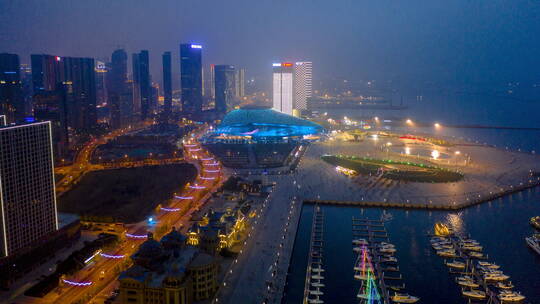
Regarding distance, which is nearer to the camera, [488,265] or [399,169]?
[488,265]

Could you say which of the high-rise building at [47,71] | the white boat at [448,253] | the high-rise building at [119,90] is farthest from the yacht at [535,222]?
the high-rise building at [47,71]

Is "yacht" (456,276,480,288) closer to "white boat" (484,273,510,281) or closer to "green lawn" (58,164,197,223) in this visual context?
"white boat" (484,273,510,281)

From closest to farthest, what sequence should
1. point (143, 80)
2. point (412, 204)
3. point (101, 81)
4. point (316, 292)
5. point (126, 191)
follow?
point (316, 292), point (412, 204), point (126, 191), point (143, 80), point (101, 81)

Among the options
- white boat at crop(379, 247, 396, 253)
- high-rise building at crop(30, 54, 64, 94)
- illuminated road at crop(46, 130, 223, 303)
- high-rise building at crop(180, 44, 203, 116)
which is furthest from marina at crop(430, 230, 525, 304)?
high-rise building at crop(180, 44, 203, 116)

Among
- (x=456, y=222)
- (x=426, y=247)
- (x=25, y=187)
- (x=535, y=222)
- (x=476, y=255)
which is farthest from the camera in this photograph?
(x=456, y=222)

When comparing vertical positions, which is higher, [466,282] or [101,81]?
[101,81]

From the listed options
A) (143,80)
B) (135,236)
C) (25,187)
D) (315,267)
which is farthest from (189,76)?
(315,267)

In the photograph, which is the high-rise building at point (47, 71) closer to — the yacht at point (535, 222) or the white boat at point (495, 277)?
the yacht at point (535, 222)

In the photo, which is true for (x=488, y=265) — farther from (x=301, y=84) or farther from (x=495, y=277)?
(x=301, y=84)
